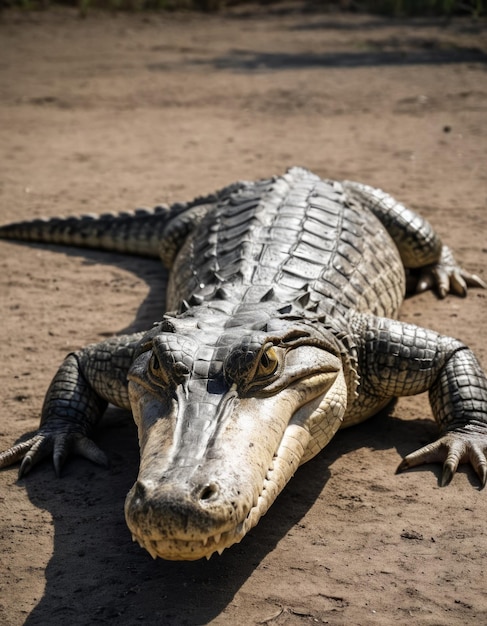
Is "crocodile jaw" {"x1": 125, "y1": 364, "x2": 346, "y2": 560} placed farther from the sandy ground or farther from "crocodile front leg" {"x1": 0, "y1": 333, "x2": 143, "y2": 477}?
"crocodile front leg" {"x1": 0, "y1": 333, "x2": 143, "y2": 477}

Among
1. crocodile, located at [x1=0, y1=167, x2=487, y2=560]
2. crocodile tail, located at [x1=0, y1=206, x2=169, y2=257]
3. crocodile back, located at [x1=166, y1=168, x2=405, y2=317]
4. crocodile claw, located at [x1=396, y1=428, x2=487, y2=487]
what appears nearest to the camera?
crocodile, located at [x1=0, y1=167, x2=487, y2=560]

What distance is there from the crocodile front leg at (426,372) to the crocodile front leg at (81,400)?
121 cm

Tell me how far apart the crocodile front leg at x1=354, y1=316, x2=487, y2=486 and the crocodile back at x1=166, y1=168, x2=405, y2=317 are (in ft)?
0.98

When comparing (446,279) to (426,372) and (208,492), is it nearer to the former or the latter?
(426,372)

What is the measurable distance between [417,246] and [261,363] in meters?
3.00

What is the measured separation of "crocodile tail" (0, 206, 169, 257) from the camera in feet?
21.8

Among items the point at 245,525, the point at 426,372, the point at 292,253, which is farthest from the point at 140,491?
Answer: the point at 292,253

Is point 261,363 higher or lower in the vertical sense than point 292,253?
lower

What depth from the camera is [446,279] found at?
19.5 ft

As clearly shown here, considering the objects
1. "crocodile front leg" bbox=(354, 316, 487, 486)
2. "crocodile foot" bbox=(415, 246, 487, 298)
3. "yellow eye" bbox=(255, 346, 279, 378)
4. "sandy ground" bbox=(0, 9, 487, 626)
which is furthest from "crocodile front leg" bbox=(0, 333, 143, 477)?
"crocodile foot" bbox=(415, 246, 487, 298)

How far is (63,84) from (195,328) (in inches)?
416

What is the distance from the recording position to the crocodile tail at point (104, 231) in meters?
6.65

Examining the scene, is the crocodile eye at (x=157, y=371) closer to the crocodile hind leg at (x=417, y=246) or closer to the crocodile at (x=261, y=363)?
the crocodile at (x=261, y=363)

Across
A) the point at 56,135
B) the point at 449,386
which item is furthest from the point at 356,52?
the point at 449,386
